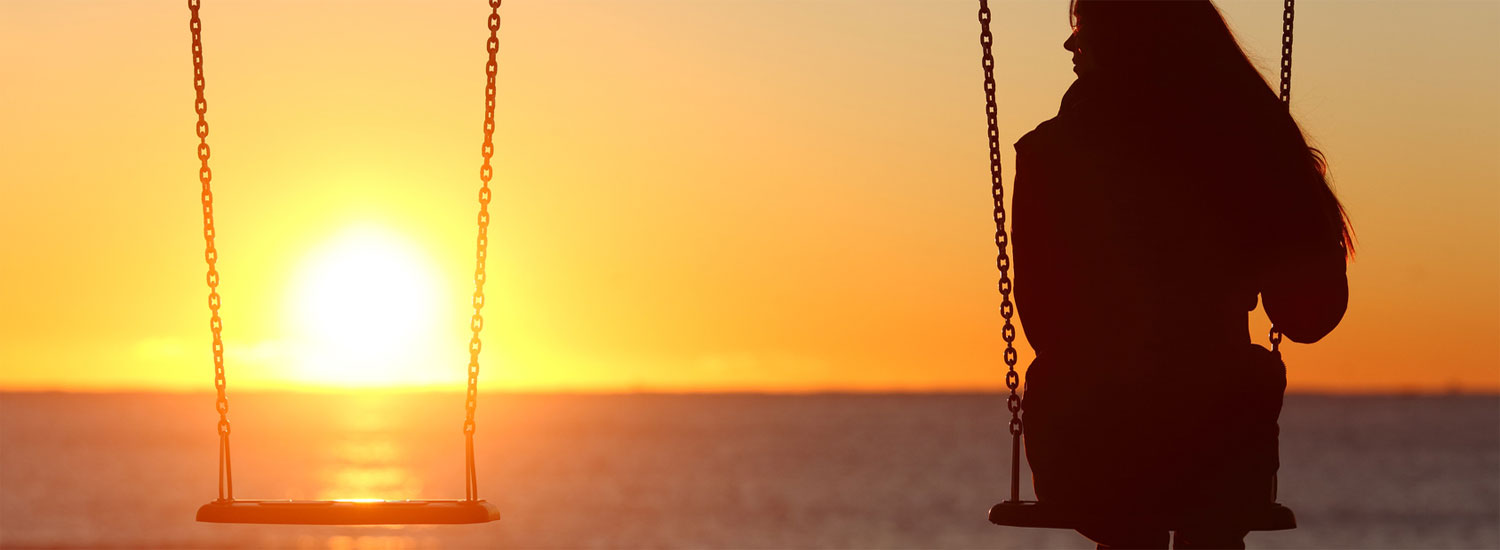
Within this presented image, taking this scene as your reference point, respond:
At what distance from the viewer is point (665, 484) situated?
135 feet

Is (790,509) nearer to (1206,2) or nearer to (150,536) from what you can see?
(150,536)

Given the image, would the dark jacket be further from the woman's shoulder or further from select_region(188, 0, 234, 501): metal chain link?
select_region(188, 0, 234, 501): metal chain link

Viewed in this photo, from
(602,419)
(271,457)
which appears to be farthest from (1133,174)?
(602,419)

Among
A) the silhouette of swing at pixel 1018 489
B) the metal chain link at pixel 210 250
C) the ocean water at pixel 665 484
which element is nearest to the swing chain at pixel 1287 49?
Result: the silhouette of swing at pixel 1018 489

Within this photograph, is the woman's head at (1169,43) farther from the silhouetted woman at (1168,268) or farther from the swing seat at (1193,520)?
the swing seat at (1193,520)

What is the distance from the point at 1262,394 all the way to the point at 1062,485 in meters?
0.57

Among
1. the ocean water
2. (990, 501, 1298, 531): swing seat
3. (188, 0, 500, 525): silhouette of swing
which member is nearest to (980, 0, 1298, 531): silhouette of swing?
(990, 501, 1298, 531): swing seat

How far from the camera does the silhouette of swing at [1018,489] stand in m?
4.90

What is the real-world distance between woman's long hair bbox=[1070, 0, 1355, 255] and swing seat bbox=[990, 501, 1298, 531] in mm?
696

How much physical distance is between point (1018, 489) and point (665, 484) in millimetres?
35559

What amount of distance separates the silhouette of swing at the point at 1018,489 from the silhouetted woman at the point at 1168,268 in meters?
0.02

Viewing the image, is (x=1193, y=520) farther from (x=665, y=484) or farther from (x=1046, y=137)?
(x=665, y=484)

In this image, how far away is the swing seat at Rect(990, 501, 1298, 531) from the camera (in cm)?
487

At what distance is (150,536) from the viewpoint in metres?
27.9
